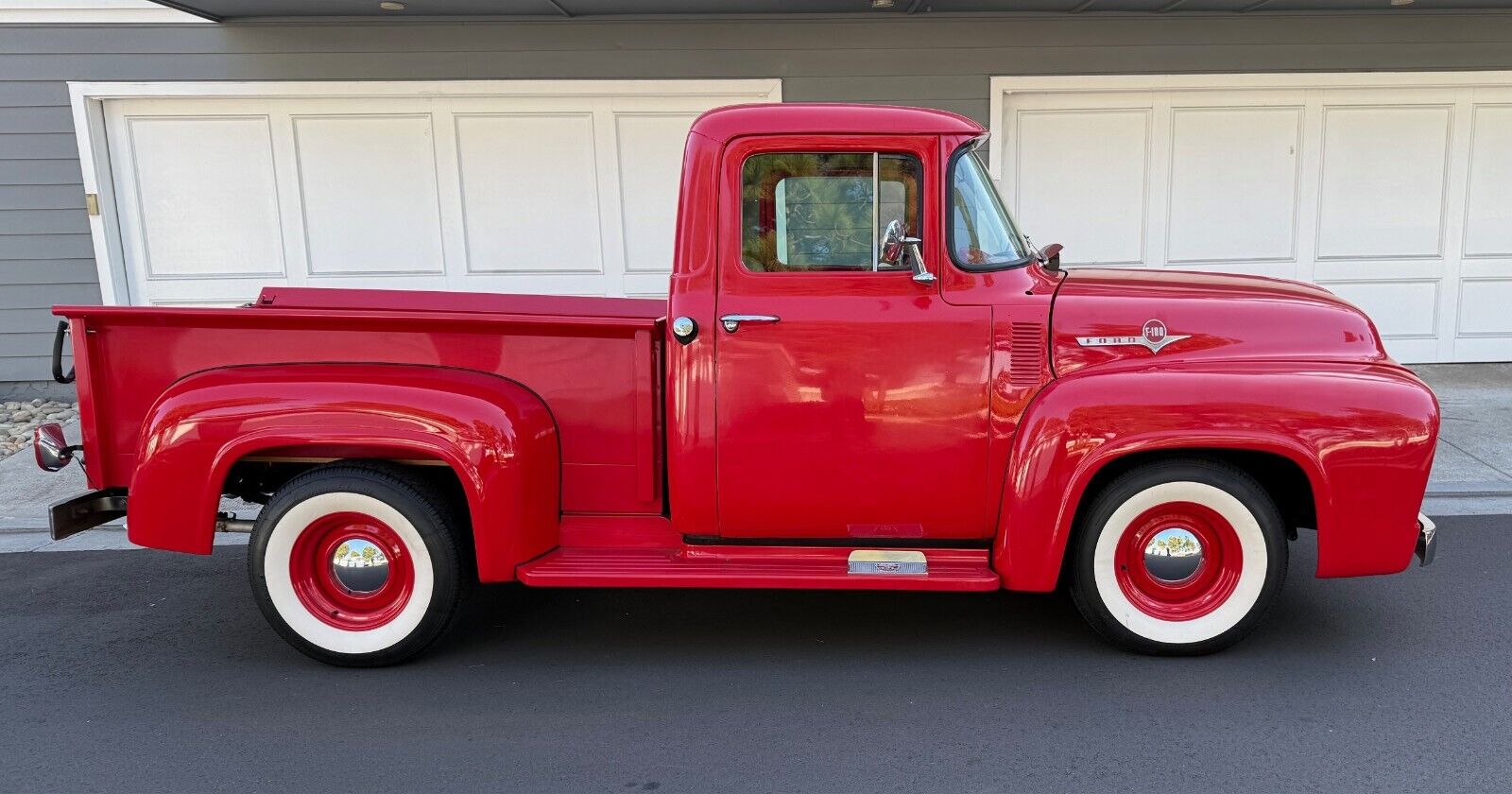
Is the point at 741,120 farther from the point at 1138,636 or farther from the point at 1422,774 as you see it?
the point at 1422,774

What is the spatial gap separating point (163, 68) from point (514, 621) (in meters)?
6.15

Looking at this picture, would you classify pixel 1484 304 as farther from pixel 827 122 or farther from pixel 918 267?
pixel 827 122

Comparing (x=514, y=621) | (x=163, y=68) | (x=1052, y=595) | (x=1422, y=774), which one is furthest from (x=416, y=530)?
(x=163, y=68)

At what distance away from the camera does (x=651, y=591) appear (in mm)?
4750

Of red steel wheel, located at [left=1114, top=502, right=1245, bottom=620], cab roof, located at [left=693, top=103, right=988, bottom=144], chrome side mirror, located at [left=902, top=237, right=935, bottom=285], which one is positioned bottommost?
red steel wheel, located at [left=1114, top=502, right=1245, bottom=620]

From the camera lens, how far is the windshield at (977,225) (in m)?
3.85

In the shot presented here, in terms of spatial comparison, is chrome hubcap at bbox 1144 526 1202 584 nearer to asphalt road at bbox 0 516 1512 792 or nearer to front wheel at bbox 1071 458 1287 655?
front wheel at bbox 1071 458 1287 655

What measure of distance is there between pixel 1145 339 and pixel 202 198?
755 cm

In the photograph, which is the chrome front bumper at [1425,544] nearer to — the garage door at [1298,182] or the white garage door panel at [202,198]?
the garage door at [1298,182]

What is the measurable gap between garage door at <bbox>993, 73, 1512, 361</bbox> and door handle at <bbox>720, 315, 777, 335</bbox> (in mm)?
5072

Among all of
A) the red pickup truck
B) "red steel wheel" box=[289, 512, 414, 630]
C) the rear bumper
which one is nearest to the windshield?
the red pickup truck

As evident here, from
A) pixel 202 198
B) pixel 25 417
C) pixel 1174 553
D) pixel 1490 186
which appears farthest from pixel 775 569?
pixel 1490 186

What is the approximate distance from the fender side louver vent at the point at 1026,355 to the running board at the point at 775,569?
0.68 metres

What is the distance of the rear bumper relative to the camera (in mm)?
3914
